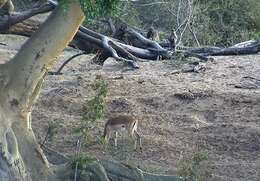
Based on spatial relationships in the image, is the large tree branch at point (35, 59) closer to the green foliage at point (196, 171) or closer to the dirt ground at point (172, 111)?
the green foliage at point (196, 171)

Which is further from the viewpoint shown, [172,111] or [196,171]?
[172,111]

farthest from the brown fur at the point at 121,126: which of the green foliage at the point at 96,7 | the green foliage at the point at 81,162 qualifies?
the green foliage at the point at 96,7

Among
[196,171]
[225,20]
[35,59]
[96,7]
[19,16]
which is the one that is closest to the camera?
[96,7]

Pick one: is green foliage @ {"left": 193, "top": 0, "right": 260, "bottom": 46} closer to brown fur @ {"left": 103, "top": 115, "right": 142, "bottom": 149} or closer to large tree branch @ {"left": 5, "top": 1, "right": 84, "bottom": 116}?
brown fur @ {"left": 103, "top": 115, "right": 142, "bottom": 149}

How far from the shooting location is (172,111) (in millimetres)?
11500

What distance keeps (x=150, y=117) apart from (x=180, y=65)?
3.12 meters

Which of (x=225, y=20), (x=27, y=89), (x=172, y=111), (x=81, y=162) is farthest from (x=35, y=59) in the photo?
(x=225, y=20)

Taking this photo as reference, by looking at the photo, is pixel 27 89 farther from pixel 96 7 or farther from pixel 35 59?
pixel 96 7

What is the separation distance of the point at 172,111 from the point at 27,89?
14.0 feet

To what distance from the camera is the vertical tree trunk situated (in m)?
7.34

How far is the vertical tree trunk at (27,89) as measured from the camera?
24.1 ft

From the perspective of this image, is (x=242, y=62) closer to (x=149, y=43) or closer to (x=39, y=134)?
(x=149, y=43)

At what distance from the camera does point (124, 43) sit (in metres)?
13.8

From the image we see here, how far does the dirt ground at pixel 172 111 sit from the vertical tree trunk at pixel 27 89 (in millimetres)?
1819
